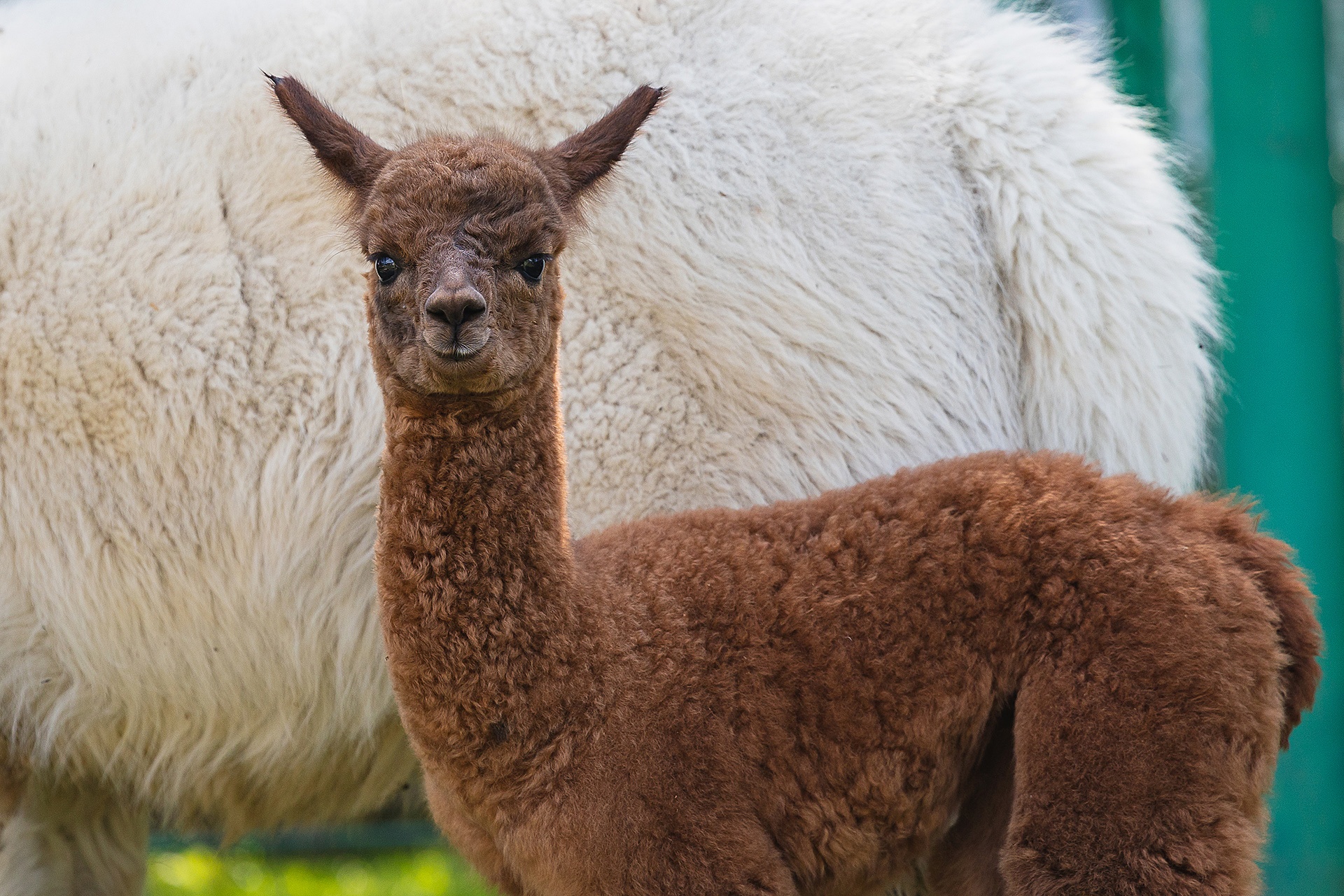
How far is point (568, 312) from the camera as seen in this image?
110 inches

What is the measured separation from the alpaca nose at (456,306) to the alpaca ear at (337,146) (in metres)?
0.37

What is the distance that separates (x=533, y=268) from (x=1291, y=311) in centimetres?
246

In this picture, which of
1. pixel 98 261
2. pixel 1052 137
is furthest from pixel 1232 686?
pixel 98 261

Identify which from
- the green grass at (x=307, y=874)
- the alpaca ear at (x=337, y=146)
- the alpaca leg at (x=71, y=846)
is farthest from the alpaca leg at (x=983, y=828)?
the green grass at (x=307, y=874)

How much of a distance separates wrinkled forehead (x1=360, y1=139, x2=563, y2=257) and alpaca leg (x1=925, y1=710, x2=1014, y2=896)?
1.04m

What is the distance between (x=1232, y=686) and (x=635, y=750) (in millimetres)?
848

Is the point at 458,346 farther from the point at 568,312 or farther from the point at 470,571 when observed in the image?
the point at 568,312

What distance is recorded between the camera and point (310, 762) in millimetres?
3068

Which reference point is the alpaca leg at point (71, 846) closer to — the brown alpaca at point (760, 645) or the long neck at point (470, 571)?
the brown alpaca at point (760, 645)

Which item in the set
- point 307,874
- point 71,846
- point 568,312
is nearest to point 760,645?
point 568,312

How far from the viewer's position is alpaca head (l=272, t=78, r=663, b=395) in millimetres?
1843

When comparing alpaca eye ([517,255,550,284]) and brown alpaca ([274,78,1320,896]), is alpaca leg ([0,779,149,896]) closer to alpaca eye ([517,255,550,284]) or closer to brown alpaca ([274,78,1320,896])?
brown alpaca ([274,78,1320,896])

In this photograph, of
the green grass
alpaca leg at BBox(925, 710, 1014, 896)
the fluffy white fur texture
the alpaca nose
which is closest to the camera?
the alpaca nose

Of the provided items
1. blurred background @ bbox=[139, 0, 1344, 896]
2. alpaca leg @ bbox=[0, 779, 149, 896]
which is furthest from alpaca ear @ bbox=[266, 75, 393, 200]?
blurred background @ bbox=[139, 0, 1344, 896]
